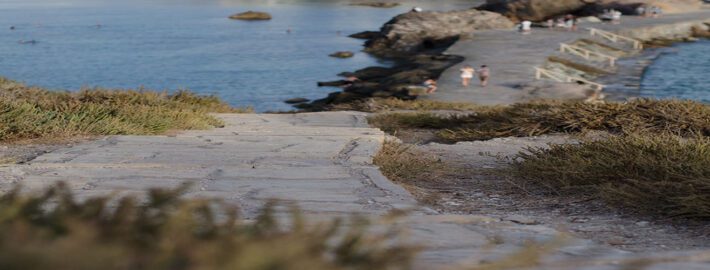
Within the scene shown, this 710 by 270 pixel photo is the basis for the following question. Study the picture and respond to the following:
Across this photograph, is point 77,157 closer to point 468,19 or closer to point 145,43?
point 468,19

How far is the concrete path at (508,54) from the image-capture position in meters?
30.5

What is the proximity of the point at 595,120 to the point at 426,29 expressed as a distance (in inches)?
1751

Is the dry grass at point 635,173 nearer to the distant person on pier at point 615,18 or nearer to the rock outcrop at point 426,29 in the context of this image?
the rock outcrop at point 426,29

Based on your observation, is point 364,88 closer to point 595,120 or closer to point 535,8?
point 595,120

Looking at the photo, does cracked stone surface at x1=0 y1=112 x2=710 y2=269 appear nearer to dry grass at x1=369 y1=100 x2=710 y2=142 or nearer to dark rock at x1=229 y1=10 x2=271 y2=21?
dry grass at x1=369 y1=100 x2=710 y2=142

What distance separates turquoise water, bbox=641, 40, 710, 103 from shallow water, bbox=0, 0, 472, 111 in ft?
40.0

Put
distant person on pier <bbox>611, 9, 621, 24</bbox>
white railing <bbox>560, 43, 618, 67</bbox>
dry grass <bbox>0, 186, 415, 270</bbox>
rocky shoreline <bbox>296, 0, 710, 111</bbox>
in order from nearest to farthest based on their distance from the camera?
dry grass <bbox>0, 186, 415, 270</bbox> < rocky shoreline <bbox>296, 0, 710, 111</bbox> < white railing <bbox>560, 43, 618, 67</bbox> < distant person on pier <bbox>611, 9, 621, 24</bbox>

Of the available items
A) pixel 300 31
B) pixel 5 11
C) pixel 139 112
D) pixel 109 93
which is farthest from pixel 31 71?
pixel 5 11

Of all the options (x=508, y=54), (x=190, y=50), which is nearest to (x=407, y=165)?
(x=508, y=54)

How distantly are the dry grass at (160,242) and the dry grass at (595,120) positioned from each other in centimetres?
848

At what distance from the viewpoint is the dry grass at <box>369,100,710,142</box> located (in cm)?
1107

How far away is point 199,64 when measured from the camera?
53094mm

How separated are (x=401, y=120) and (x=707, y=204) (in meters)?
8.94

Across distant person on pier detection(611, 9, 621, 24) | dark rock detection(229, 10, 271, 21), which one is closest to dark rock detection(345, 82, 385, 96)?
distant person on pier detection(611, 9, 621, 24)
